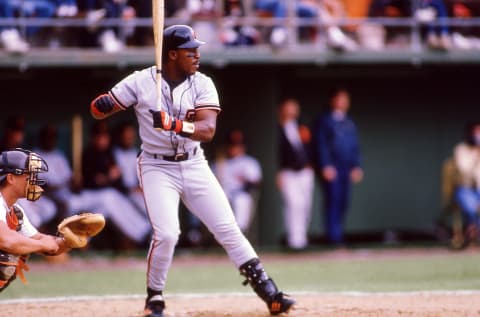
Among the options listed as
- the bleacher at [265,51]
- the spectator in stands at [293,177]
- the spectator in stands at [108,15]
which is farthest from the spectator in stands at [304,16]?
the spectator in stands at [108,15]

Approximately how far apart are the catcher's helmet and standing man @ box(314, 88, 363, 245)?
21.9 feet

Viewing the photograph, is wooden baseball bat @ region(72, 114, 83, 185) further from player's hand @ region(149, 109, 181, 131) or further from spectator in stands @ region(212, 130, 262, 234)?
player's hand @ region(149, 109, 181, 131)

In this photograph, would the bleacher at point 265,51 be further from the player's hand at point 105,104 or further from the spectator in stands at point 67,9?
the player's hand at point 105,104

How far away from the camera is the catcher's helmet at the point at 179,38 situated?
6.98 m

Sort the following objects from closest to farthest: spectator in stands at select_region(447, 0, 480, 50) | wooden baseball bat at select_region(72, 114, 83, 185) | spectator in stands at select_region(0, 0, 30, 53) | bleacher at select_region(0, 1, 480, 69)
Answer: spectator in stands at select_region(0, 0, 30, 53), bleacher at select_region(0, 1, 480, 69), spectator in stands at select_region(447, 0, 480, 50), wooden baseball bat at select_region(72, 114, 83, 185)

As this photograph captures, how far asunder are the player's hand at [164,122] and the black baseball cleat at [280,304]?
56.6 inches

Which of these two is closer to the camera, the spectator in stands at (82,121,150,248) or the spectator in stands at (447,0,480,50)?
the spectator in stands at (82,121,150,248)

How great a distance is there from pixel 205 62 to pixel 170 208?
6.54 m

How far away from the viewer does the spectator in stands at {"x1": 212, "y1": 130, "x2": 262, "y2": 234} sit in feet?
44.3

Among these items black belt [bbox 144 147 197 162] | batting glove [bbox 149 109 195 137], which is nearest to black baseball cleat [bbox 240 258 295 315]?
black belt [bbox 144 147 197 162]

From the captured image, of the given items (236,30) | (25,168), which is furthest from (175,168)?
(236,30)

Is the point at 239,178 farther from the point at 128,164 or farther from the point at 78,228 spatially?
the point at 78,228

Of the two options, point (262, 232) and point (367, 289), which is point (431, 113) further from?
point (367, 289)

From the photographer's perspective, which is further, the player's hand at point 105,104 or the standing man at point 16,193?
the player's hand at point 105,104
